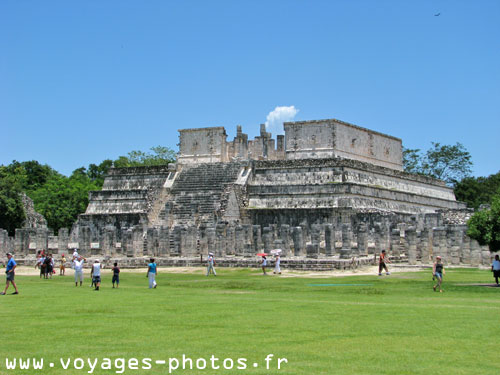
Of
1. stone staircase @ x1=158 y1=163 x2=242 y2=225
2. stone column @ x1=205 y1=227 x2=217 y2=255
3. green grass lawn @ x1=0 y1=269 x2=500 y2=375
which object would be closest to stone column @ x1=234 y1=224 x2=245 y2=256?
stone column @ x1=205 y1=227 x2=217 y2=255

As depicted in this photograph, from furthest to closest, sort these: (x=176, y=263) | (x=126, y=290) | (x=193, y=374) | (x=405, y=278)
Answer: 1. (x=176, y=263)
2. (x=405, y=278)
3. (x=126, y=290)
4. (x=193, y=374)

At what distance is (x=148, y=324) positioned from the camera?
42.4 feet

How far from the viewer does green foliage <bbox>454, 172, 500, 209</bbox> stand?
64.8 meters

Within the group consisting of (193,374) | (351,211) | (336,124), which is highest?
(336,124)

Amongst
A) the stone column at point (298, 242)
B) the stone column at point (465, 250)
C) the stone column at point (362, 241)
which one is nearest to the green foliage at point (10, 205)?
the stone column at point (298, 242)

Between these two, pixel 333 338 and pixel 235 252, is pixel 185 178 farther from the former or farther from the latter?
pixel 333 338

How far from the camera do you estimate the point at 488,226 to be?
21984 millimetres

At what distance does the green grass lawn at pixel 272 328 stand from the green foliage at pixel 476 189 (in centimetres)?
4677

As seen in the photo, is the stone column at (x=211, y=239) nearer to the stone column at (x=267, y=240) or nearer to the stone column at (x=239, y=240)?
the stone column at (x=239, y=240)

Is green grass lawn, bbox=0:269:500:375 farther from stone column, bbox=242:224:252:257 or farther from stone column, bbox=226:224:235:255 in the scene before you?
stone column, bbox=226:224:235:255

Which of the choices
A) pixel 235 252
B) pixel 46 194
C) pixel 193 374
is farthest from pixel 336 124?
pixel 193 374

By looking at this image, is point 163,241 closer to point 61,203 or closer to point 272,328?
point 61,203

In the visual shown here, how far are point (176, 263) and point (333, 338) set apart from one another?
76.1ft

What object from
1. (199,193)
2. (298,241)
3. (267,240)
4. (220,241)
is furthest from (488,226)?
(199,193)
